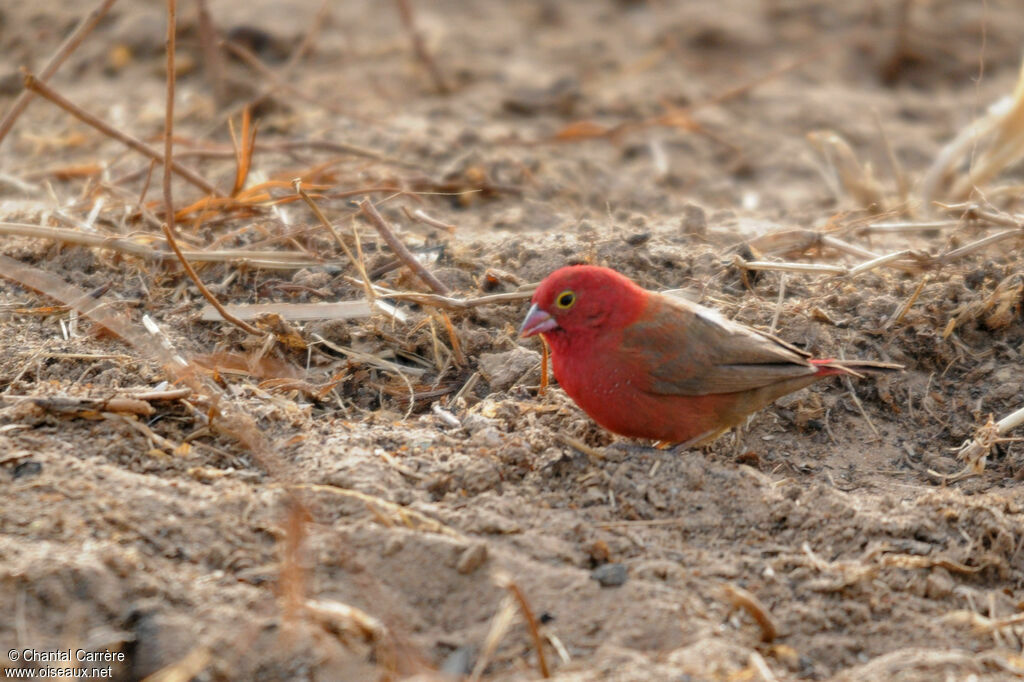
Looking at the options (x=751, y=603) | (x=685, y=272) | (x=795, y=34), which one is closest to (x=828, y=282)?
(x=685, y=272)

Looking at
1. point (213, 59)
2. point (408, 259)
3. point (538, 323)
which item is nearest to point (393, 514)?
point (538, 323)

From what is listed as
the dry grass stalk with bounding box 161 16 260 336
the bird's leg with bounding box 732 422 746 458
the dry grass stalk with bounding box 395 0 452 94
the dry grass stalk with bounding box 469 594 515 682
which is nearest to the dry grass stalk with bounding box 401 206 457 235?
the dry grass stalk with bounding box 161 16 260 336

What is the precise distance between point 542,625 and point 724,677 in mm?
564

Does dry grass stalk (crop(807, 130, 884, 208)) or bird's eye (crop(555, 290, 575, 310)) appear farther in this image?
dry grass stalk (crop(807, 130, 884, 208))

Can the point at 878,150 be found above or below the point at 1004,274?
below

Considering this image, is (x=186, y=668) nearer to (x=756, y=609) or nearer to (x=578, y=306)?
(x=756, y=609)

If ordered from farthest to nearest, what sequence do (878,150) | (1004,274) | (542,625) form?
(878,150) < (1004,274) < (542,625)

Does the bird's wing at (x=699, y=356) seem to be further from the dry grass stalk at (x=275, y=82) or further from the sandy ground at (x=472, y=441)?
the dry grass stalk at (x=275, y=82)

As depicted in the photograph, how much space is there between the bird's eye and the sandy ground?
1.54 feet

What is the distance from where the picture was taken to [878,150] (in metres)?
9.11

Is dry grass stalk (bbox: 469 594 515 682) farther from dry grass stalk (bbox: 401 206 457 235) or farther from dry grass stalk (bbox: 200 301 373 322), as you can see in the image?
dry grass stalk (bbox: 401 206 457 235)

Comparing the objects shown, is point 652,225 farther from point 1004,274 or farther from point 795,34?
point 795,34

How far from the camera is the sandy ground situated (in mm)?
3221

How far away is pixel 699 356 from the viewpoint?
4449 millimetres
